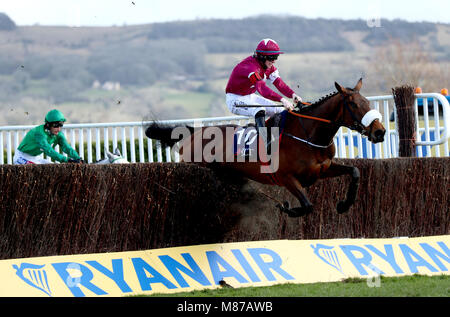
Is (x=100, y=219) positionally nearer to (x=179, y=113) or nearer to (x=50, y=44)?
(x=179, y=113)

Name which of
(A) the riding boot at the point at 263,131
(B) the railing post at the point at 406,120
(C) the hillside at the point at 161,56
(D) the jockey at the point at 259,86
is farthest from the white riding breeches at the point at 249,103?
(C) the hillside at the point at 161,56

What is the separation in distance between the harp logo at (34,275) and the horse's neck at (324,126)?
3.10 meters

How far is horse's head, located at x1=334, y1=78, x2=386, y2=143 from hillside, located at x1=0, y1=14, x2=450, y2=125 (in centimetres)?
3039

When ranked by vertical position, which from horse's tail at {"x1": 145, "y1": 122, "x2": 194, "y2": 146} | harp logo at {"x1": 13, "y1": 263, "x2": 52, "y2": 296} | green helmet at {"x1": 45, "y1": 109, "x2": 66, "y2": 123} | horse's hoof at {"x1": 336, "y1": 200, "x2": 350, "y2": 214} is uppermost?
green helmet at {"x1": 45, "y1": 109, "x2": 66, "y2": 123}

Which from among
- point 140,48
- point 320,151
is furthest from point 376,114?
point 140,48

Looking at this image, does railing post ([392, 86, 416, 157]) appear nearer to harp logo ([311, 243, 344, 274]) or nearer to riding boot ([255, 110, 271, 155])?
riding boot ([255, 110, 271, 155])

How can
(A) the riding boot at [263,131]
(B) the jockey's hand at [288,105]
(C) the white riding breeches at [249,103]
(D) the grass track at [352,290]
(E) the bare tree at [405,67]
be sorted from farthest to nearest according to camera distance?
(E) the bare tree at [405,67] → (C) the white riding breeches at [249,103] → (B) the jockey's hand at [288,105] → (A) the riding boot at [263,131] → (D) the grass track at [352,290]

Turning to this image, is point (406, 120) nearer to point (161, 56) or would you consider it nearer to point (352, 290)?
point (352, 290)

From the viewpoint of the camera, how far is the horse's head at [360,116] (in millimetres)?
7109

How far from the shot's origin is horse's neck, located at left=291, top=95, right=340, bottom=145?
25.0 ft

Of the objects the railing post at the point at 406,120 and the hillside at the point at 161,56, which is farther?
the hillside at the point at 161,56

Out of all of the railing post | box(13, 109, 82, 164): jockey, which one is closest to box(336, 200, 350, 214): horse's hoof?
the railing post

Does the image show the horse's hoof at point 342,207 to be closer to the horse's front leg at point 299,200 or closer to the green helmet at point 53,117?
the horse's front leg at point 299,200
